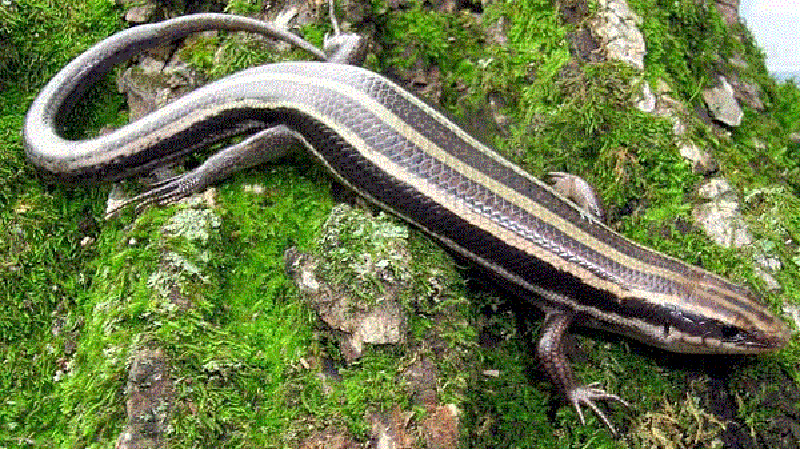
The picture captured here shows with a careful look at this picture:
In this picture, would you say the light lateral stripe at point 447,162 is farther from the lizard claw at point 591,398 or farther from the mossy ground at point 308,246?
the lizard claw at point 591,398

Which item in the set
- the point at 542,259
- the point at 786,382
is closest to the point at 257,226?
the point at 542,259

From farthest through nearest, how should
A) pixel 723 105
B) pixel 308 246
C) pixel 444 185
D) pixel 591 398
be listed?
pixel 723 105 < pixel 444 185 < pixel 308 246 < pixel 591 398

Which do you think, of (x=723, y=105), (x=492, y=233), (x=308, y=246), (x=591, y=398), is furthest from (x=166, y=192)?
(x=723, y=105)

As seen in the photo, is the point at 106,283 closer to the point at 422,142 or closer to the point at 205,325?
the point at 205,325

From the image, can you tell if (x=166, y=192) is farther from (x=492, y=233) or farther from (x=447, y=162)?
(x=492, y=233)

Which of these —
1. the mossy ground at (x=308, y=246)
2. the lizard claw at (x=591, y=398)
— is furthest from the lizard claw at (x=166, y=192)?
the lizard claw at (x=591, y=398)

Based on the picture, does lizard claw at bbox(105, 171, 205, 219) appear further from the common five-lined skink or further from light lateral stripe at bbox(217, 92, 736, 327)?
light lateral stripe at bbox(217, 92, 736, 327)
